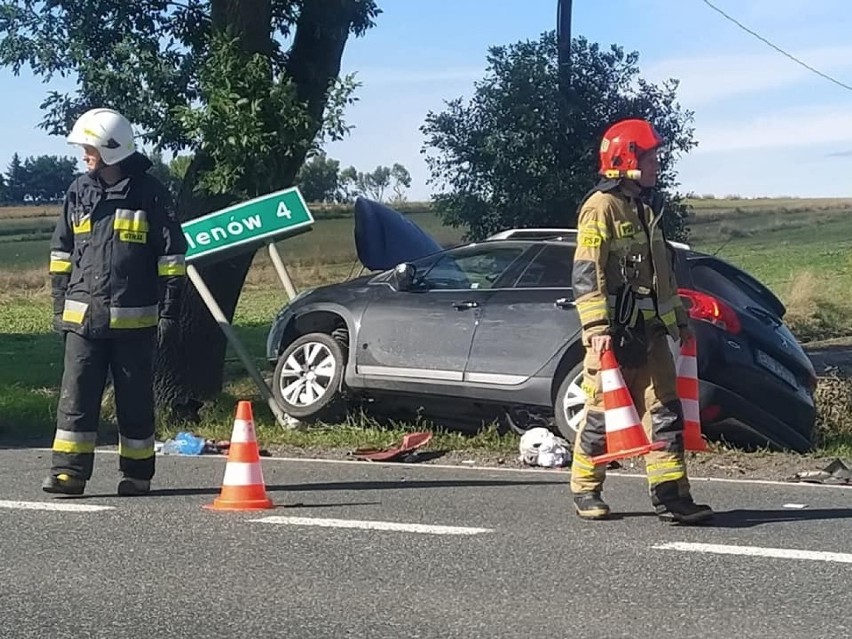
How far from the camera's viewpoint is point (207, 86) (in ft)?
36.9

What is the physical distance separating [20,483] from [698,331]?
4.29 m

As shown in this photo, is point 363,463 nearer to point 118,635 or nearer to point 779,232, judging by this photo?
point 118,635

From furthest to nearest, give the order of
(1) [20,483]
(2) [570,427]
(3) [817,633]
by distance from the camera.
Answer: (2) [570,427], (1) [20,483], (3) [817,633]

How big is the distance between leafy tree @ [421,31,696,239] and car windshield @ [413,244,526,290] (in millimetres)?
7594

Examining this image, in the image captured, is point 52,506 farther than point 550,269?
No

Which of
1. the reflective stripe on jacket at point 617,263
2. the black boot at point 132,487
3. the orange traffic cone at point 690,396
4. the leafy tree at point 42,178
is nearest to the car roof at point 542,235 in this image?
the orange traffic cone at point 690,396

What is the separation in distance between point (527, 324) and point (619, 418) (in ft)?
9.90

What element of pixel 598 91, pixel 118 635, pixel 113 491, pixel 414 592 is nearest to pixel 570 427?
pixel 113 491

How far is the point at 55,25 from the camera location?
12.1m

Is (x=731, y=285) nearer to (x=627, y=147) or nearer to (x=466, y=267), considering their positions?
(x=466, y=267)

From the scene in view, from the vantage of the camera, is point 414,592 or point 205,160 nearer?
point 414,592

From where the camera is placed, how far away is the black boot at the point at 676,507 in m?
6.41

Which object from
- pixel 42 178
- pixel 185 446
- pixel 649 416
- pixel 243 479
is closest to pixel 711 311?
pixel 649 416

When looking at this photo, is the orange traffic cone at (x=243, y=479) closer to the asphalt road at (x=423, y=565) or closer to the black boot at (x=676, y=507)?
the asphalt road at (x=423, y=565)
